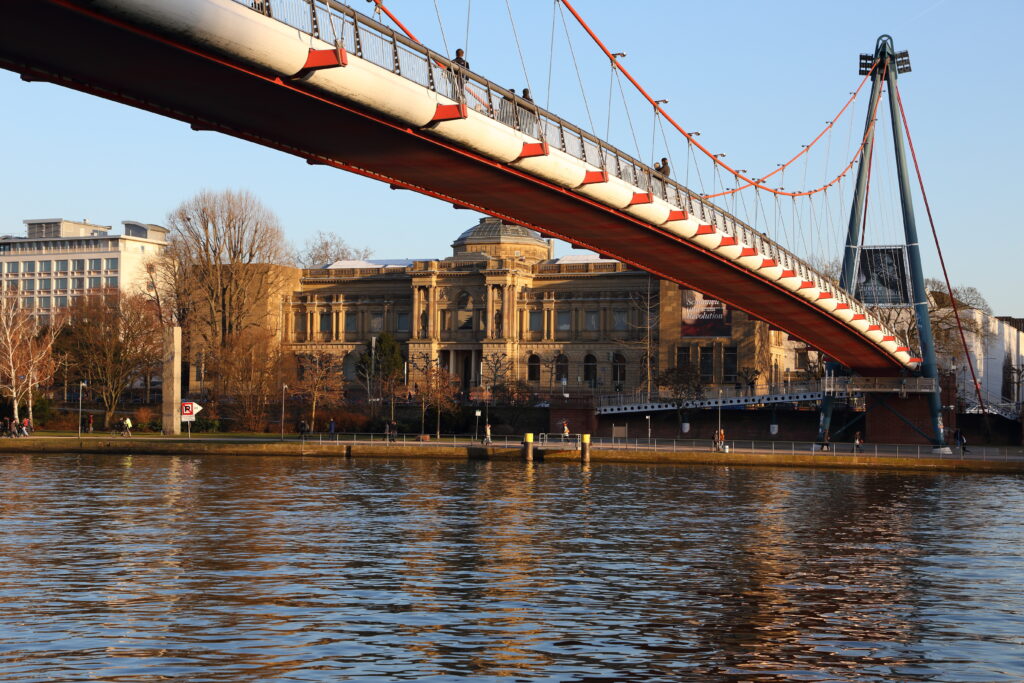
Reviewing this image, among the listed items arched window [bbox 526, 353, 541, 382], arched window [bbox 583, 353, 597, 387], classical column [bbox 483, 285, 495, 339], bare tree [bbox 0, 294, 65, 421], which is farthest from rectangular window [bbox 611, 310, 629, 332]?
bare tree [bbox 0, 294, 65, 421]

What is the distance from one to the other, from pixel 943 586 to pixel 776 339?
2913 inches

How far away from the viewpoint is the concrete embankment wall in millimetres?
59062

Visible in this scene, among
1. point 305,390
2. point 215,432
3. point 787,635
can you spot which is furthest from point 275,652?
point 305,390

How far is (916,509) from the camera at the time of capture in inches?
1656

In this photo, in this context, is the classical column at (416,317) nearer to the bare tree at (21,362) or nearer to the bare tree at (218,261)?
the bare tree at (218,261)

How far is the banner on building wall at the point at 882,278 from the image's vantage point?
66.9 metres

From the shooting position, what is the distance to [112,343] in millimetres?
81938

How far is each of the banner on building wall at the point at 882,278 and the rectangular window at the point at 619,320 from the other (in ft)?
123

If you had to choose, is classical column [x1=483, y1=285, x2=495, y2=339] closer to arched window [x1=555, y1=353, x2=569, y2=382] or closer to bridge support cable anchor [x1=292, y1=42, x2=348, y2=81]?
arched window [x1=555, y1=353, x2=569, y2=382]

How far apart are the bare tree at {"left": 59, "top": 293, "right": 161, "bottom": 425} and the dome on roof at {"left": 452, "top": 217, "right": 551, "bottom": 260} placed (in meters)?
31.6

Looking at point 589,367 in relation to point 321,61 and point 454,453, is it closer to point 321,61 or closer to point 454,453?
point 454,453

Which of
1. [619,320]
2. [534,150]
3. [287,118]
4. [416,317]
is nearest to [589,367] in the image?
[619,320]

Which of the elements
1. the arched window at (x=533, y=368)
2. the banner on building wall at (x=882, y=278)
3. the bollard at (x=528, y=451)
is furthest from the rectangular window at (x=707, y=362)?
the bollard at (x=528, y=451)

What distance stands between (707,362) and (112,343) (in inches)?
1595
